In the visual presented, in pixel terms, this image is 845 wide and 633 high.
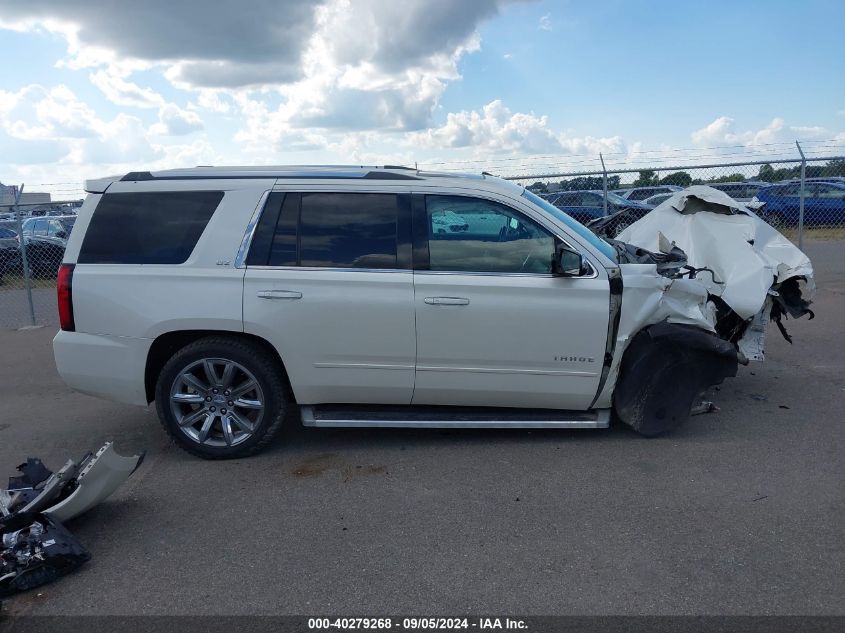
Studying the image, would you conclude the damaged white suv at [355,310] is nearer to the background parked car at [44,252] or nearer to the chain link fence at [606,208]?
the chain link fence at [606,208]

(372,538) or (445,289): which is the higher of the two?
(445,289)

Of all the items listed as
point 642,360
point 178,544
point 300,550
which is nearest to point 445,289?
point 642,360

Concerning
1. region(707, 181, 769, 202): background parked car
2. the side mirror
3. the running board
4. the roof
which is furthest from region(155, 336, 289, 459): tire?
region(707, 181, 769, 202): background parked car

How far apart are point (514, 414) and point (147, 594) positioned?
2639 mm

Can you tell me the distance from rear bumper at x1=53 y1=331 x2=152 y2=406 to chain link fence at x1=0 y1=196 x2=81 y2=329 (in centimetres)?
688

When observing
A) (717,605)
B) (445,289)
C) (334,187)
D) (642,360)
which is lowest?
(717,605)

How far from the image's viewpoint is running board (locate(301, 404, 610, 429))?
191 inches

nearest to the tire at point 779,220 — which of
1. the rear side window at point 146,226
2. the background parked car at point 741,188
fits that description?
the background parked car at point 741,188

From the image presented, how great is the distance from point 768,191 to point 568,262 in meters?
11.8

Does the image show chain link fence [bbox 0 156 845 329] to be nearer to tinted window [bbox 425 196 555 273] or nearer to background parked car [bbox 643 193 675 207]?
background parked car [bbox 643 193 675 207]

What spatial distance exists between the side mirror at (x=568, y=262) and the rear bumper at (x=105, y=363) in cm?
278

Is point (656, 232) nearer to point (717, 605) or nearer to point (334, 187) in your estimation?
point (334, 187)

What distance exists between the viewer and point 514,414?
16.4ft

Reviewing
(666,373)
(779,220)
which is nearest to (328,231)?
(666,373)
